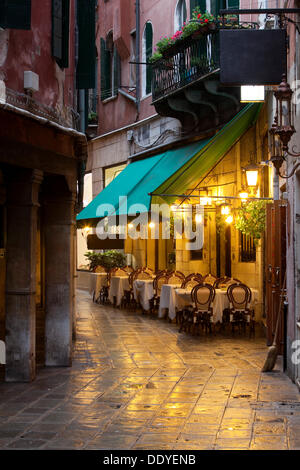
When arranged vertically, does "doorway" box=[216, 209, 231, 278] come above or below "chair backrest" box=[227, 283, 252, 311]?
above

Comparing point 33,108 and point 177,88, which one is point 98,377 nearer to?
point 33,108

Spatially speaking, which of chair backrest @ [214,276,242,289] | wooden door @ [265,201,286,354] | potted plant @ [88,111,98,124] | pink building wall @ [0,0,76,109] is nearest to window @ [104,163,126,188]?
potted plant @ [88,111,98,124]

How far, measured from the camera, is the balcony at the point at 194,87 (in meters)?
16.9

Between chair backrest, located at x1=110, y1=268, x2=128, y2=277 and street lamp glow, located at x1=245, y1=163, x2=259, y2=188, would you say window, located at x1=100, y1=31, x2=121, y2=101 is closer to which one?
chair backrest, located at x1=110, y1=268, x2=128, y2=277

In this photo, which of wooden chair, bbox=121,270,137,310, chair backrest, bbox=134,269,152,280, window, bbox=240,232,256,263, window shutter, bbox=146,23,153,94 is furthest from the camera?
window shutter, bbox=146,23,153,94

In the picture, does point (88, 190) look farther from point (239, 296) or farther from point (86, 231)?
point (239, 296)

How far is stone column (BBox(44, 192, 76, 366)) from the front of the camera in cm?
1056

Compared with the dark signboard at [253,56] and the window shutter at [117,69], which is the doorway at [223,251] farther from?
the dark signboard at [253,56]

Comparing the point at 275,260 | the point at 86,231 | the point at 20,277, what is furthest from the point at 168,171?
the point at 20,277

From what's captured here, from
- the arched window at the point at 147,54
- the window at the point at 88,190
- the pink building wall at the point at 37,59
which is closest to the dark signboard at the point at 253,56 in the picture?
the pink building wall at the point at 37,59

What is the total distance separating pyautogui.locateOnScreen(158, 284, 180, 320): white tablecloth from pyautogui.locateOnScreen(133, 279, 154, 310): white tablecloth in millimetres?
1311

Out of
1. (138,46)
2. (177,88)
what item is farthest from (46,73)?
(138,46)

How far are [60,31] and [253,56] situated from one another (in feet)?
10.2

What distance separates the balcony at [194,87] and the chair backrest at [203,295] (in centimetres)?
568
